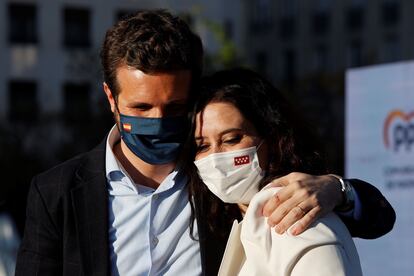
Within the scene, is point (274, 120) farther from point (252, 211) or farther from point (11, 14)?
point (11, 14)

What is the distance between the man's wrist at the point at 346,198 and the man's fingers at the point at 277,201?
21cm

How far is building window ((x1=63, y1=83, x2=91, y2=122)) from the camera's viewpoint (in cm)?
3209

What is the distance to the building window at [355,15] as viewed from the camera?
47.1 m

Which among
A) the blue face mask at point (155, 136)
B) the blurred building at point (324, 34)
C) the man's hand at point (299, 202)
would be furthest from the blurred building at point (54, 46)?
the man's hand at point (299, 202)

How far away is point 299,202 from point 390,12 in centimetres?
4411

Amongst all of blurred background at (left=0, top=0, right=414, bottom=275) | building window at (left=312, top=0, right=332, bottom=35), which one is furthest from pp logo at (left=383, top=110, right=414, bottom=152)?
building window at (left=312, top=0, right=332, bottom=35)

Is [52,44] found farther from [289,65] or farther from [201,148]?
[201,148]

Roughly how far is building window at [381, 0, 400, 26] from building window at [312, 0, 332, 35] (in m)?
3.05

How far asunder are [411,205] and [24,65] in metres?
30.0

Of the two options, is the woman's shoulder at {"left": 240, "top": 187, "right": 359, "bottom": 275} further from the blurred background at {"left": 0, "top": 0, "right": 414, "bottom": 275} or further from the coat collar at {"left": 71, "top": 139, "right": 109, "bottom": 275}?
the blurred background at {"left": 0, "top": 0, "right": 414, "bottom": 275}

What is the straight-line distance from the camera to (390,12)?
151ft

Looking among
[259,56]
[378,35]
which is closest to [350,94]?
[378,35]

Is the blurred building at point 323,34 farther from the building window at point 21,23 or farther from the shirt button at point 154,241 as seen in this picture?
the shirt button at point 154,241

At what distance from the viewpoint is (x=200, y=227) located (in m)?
3.46
